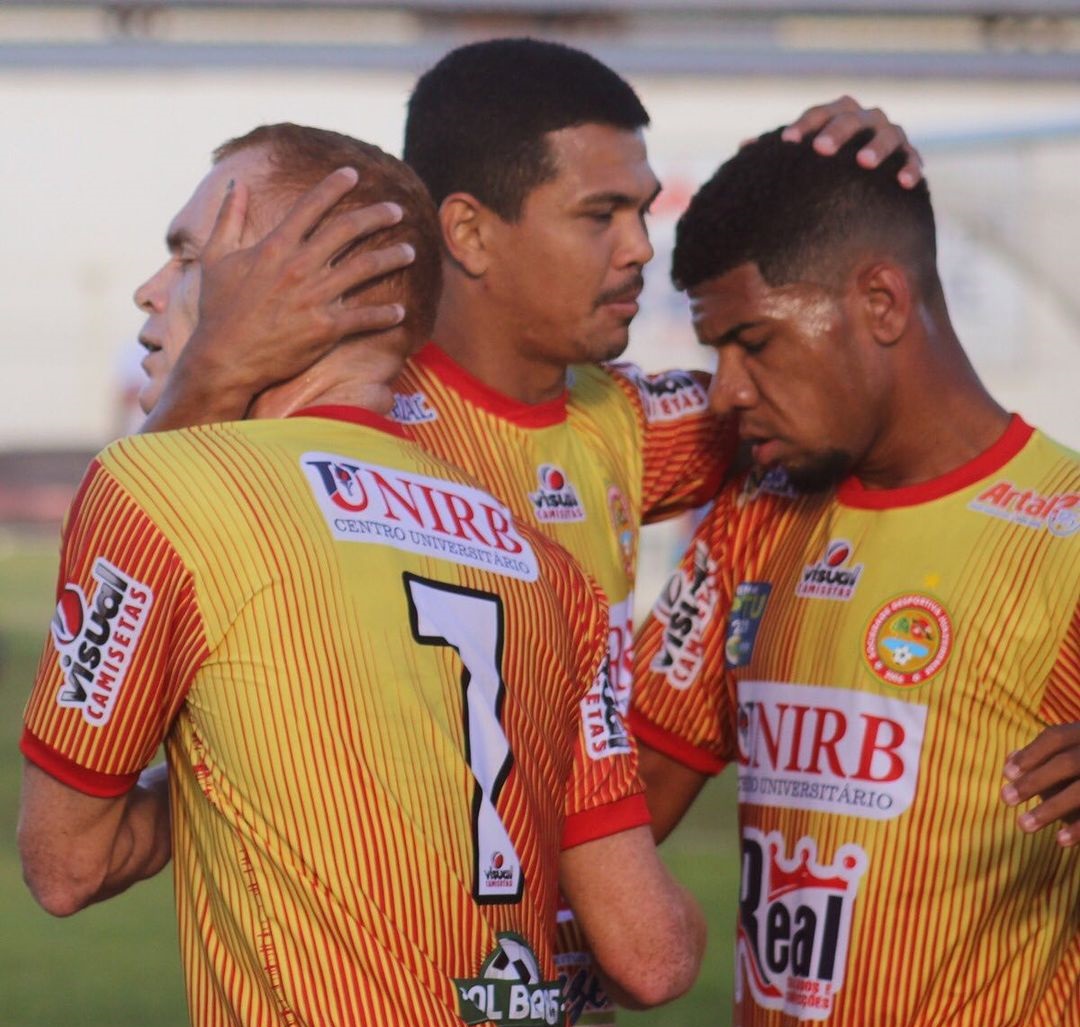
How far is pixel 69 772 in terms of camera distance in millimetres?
1873

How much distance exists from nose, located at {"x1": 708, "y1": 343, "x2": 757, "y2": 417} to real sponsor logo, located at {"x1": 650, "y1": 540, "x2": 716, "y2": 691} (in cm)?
35

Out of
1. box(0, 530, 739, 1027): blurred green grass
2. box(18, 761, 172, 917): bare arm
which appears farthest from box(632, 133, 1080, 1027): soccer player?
box(0, 530, 739, 1027): blurred green grass

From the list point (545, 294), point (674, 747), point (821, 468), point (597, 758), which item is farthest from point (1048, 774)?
point (545, 294)

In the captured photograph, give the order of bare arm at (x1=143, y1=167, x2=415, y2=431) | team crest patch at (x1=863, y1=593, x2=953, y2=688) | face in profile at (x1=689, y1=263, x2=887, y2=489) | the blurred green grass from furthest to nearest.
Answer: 1. the blurred green grass
2. face in profile at (x1=689, y1=263, x2=887, y2=489)
3. team crest patch at (x1=863, y1=593, x2=953, y2=688)
4. bare arm at (x1=143, y1=167, x2=415, y2=431)

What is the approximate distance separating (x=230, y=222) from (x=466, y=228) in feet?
3.51

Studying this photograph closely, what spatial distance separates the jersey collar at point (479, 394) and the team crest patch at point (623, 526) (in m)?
0.17

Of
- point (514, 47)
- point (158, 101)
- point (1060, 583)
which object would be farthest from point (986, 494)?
point (158, 101)

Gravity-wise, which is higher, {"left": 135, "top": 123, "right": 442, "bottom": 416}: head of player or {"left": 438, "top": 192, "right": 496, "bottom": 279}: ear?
{"left": 135, "top": 123, "right": 442, "bottom": 416}: head of player

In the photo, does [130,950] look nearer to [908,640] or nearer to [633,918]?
[908,640]

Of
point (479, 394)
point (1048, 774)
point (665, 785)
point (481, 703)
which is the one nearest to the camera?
point (481, 703)

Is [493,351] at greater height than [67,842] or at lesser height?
greater

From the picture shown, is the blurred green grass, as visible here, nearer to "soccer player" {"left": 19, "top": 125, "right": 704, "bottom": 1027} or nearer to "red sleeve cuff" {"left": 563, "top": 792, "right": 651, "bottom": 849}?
"red sleeve cuff" {"left": 563, "top": 792, "right": 651, "bottom": 849}

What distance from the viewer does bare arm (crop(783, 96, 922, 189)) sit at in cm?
290

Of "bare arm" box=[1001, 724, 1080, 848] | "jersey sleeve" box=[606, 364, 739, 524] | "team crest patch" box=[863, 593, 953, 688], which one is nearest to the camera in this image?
"bare arm" box=[1001, 724, 1080, 848]
